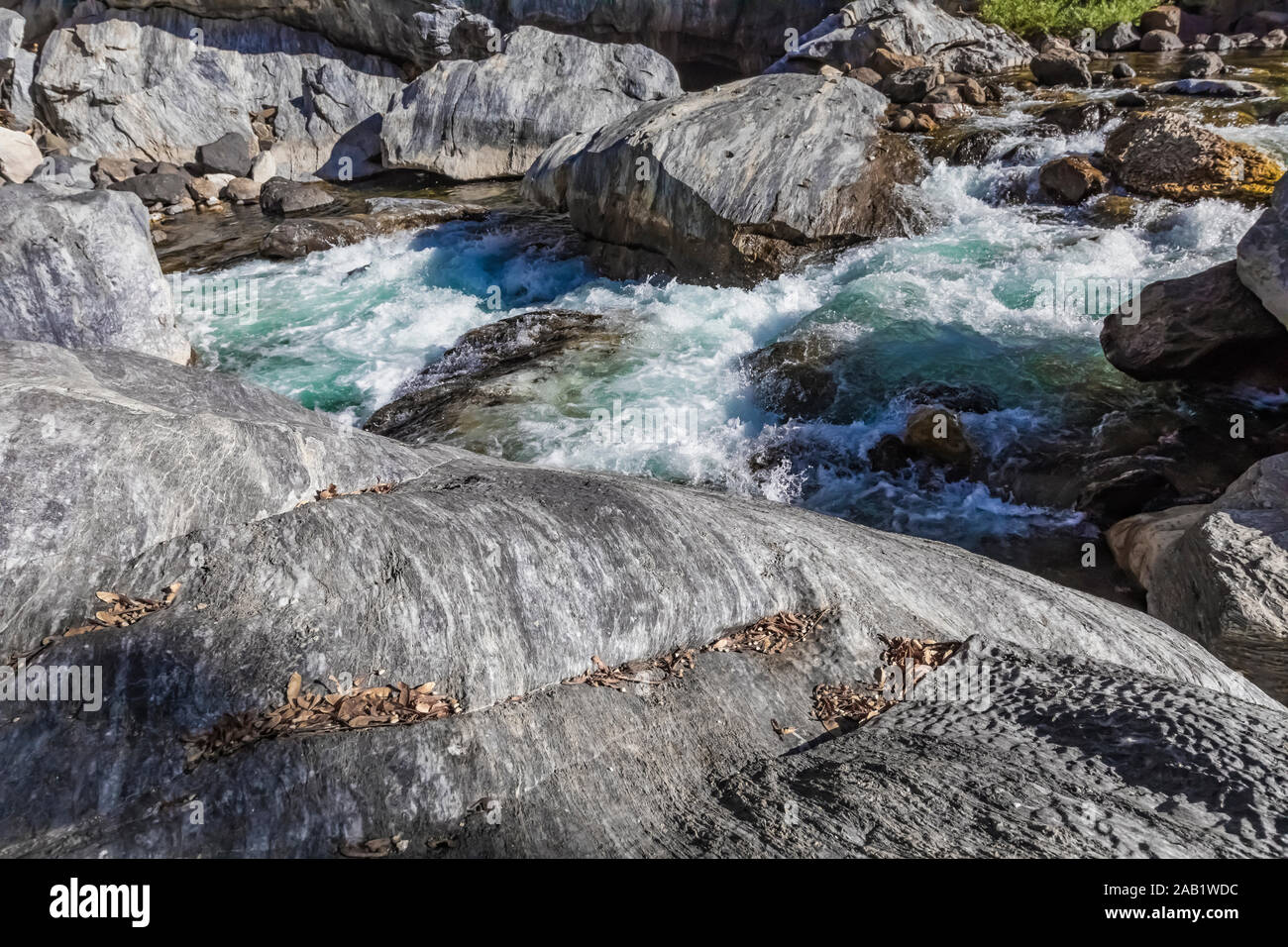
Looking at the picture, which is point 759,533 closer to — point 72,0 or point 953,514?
point 953,514

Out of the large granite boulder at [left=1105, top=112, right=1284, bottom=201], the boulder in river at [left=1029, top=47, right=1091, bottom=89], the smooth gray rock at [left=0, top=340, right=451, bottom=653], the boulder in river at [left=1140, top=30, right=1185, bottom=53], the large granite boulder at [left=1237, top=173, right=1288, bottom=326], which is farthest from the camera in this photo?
the boulder in river at [left=1140, top=30, right=1185, bottom=53]

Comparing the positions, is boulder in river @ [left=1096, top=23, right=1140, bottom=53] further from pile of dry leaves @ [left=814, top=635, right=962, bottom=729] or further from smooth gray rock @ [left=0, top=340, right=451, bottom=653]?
smooth gray rock @ [left=0, top=340, right=451, bottom=653]

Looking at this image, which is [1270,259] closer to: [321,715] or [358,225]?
[321,715]

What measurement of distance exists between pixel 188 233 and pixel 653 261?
10.5 metres

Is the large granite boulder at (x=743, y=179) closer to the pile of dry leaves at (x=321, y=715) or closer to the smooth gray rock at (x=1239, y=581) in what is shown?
the smooth gray rock at (x=1239, y=581)

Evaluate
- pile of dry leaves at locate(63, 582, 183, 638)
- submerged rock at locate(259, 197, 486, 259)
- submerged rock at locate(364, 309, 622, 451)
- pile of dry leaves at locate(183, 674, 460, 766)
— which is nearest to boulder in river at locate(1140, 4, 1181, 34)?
submerged rock at locate(259, 197, 486, 259)

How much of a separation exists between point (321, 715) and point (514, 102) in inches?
746

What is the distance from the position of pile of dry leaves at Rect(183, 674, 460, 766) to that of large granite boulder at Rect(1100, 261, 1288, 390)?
8.60m

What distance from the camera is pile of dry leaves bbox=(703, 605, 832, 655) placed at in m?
3.78

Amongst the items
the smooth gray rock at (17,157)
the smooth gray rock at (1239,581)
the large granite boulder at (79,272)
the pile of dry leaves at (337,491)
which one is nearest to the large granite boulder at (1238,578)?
the smooth gray rock at (1239,581)

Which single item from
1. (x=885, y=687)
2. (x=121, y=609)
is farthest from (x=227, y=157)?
(x=885, y=687)

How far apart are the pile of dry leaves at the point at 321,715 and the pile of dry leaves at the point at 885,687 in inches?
61.9

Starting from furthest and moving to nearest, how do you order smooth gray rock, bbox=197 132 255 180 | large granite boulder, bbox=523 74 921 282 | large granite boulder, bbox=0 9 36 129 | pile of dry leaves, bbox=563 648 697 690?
large granite boulder, bbox=0 9 36 129
smooth gray rock, bbox=197 132 255 180
large granite boulder, bbox=523 74 921 282
pile of dry leaves, bbox=563 648 697 690

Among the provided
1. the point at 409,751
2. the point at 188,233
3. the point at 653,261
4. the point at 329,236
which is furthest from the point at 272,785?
the point at 188,233
